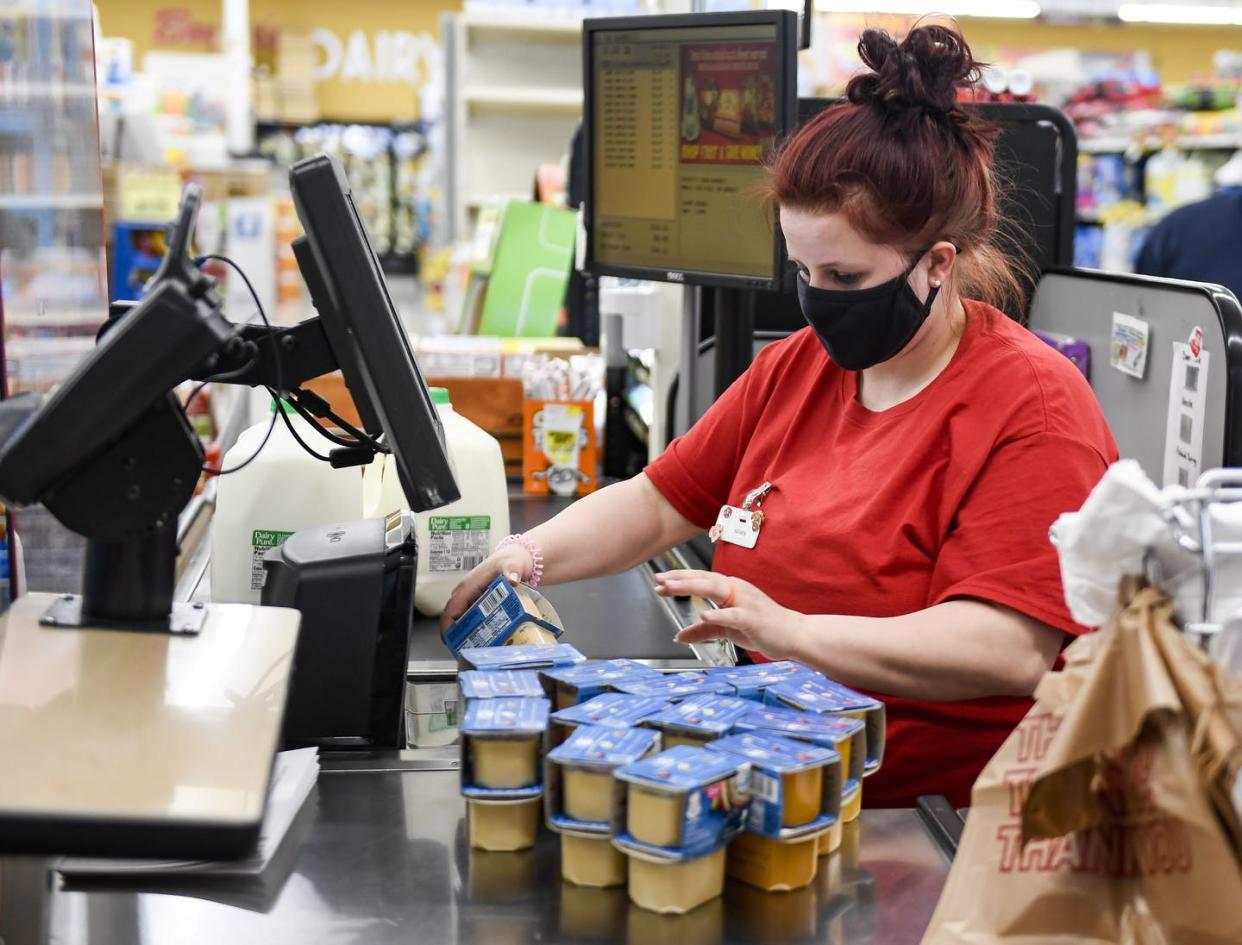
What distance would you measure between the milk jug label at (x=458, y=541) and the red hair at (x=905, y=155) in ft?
2.41

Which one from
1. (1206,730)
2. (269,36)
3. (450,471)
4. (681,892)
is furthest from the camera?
(269,36)

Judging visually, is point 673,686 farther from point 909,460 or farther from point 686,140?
point 686,140

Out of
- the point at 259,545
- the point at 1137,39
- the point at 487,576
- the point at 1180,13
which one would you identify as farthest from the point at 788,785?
the point at 1137,39

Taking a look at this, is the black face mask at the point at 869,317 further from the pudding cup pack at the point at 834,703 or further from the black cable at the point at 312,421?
the black cable at the point at 312,421

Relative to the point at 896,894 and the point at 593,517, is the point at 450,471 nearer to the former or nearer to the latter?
the point at 896,894

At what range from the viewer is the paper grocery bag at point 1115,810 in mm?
979

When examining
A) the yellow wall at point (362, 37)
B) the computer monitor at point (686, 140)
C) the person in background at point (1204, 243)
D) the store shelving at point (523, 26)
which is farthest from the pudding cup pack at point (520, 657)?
the yellow wall at point (362, 37)

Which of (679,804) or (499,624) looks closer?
(679,804)

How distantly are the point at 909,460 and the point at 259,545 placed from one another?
3.19ft

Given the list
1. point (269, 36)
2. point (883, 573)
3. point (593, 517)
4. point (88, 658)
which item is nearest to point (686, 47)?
point (593, 517)

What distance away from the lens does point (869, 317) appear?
78.4 inches

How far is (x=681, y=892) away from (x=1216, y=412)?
72.8 inches

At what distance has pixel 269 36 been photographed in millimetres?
14219

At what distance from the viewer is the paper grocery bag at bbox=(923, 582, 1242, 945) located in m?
0.98
